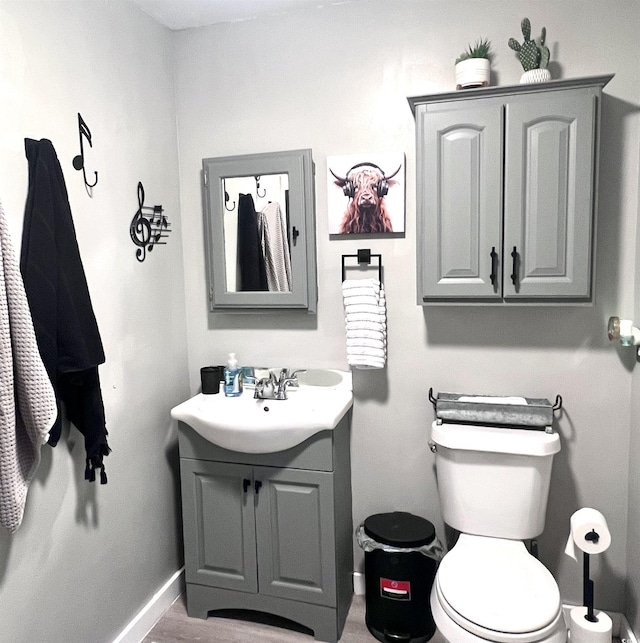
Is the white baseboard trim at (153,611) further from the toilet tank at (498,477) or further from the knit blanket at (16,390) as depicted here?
the toilet tank at (498,477)

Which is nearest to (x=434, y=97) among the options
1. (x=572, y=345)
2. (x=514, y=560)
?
(x=572, y=345)

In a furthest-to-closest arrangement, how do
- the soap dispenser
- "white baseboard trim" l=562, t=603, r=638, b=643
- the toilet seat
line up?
the soap dispenser < "white baseboard trim" l=562, t=603, r=638, b=643 < the toilet seat

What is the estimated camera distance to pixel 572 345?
2.11m

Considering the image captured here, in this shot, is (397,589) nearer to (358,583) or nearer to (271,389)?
(358,583)

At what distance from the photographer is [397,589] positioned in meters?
2.10

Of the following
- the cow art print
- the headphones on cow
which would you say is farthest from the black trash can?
the headphones on cow

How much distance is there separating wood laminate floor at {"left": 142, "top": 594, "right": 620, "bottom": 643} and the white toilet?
52cm

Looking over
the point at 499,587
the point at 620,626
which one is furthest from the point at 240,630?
the point at 620,626

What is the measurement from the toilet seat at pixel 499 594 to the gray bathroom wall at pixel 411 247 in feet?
1.53

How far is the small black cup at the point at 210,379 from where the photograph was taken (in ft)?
7.91

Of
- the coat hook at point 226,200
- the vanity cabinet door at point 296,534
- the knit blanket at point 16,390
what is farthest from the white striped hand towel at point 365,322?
the knit blanket at point 16,390

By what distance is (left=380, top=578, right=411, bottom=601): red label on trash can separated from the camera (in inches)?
82.2

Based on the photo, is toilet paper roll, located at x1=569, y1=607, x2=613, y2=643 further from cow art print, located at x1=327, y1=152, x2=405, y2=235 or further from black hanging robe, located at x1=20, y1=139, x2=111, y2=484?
black hanging robe, located at x1=20, y1=139, x2=111, y2=484

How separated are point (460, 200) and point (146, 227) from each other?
1247mm
